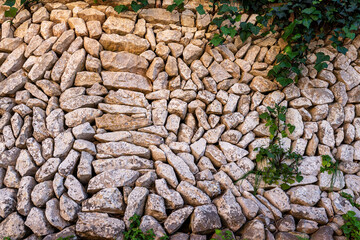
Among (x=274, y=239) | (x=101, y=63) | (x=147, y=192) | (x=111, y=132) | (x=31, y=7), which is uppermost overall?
(x=31, y=7)

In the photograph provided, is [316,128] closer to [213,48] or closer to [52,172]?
[213,48]

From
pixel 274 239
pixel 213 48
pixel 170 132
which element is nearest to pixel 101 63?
pixel 170 132

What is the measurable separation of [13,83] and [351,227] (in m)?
3.41

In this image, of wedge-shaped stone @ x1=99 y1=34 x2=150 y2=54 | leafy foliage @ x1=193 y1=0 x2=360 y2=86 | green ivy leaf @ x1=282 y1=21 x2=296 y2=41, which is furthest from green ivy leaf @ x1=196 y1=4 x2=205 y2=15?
green ivy leaf @ x1=282 y1=21 x2=296 y2=41

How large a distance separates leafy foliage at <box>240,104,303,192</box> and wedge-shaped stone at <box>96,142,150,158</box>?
44.1 inches

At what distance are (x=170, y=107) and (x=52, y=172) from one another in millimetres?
1231

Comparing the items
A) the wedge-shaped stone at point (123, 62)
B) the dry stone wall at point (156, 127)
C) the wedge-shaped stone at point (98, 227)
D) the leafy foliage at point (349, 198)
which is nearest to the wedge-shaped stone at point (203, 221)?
the dry stone wall at point (156, 127)

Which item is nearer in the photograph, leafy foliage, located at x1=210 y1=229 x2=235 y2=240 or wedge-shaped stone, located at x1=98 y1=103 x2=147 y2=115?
leafy foliage, located at x1=210 y1=229 x2=235 y2=240

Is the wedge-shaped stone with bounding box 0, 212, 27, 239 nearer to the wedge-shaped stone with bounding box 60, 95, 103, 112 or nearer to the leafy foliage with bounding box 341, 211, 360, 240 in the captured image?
the wedge-shaped stone with bounding box 60, 95, 103, 112

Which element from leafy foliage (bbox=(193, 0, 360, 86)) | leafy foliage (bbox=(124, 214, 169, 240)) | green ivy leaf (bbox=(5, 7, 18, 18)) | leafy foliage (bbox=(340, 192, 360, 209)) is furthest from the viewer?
green ivy leaf (bbox=(5, 7, 18, 18))

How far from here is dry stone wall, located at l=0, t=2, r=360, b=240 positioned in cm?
221

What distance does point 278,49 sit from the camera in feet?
9.66

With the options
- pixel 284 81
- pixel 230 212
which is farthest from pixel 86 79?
pixel 284 81

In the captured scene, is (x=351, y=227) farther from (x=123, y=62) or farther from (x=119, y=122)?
(x=123, y=62)
